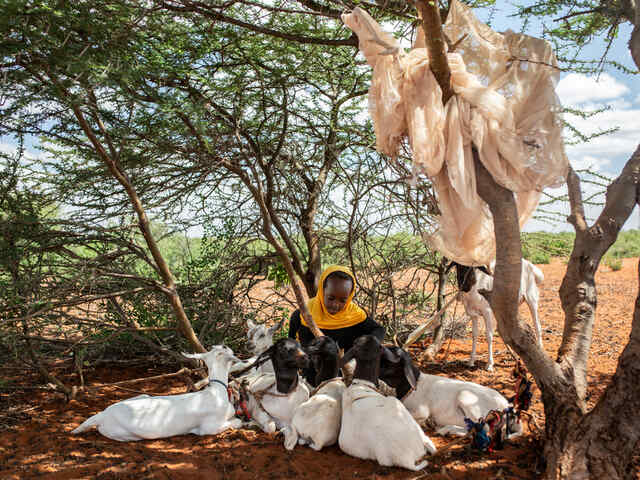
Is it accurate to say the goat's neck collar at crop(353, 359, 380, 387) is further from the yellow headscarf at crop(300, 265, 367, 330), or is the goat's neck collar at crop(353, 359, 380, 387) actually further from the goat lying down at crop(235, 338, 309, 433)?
the yellow headscarf at crop(300, 265, 367, 330)

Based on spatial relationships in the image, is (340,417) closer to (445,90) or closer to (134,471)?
(134,471)

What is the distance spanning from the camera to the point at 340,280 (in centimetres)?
422

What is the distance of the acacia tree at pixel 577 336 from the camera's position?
2.68m

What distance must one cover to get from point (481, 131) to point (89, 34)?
9.99 ft

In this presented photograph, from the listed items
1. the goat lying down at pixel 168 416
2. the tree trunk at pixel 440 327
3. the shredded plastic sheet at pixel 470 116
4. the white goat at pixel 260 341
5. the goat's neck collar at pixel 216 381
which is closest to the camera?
the shredded plastic sheet at pixel 470 116

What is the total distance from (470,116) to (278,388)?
2.60m

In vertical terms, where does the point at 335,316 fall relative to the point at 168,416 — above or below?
above

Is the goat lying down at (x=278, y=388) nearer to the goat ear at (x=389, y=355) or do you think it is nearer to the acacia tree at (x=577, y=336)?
the goat ear at (x=389, y=355)

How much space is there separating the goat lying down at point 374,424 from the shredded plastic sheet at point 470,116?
1.07m

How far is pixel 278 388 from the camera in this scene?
12.7 feet

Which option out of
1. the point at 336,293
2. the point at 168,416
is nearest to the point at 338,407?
the point at 336,293

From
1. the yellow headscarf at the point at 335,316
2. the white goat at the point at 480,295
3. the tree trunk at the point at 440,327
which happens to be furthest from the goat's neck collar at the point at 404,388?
the tree trunk at the point at 440,327

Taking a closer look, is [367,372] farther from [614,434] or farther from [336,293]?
[614,434]

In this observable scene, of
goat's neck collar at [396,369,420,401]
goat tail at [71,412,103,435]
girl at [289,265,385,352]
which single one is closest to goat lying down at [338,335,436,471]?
goat's neck collar at [396,369,420,401]
